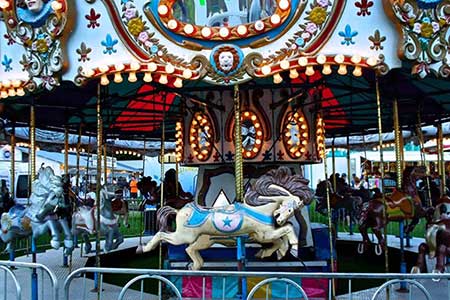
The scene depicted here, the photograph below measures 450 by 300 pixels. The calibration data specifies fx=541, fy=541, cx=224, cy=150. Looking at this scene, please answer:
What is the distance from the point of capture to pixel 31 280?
499 cm

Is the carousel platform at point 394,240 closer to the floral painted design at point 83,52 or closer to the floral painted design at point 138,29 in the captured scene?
the floral painted design at point 138,29

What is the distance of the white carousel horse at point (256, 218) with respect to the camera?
5.32m

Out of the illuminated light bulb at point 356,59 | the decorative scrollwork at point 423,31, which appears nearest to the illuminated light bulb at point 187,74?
the illuminated light bulb at point 356,59

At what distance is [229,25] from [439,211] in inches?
134

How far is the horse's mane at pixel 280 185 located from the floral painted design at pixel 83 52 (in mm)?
2201

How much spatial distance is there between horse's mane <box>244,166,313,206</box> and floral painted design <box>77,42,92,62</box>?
2.20 metres

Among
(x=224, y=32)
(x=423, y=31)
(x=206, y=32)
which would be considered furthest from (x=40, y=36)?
(x=423, y=31)

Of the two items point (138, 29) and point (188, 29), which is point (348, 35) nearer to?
point (188, 29)

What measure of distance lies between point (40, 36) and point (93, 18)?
70 centimetres

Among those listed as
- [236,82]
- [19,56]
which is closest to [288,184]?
[236,82]

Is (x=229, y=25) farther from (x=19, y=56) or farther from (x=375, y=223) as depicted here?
(x=375, y=223)

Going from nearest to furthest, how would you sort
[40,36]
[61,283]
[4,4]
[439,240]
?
[40,36] → [4,4] → [439,240] → [61,283]

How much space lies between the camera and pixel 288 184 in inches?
218

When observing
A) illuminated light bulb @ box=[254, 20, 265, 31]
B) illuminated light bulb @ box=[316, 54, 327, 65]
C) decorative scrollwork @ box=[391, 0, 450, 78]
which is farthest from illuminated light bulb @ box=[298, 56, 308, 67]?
decorative scrollwork @ box=[391, 0, 450, 78]
